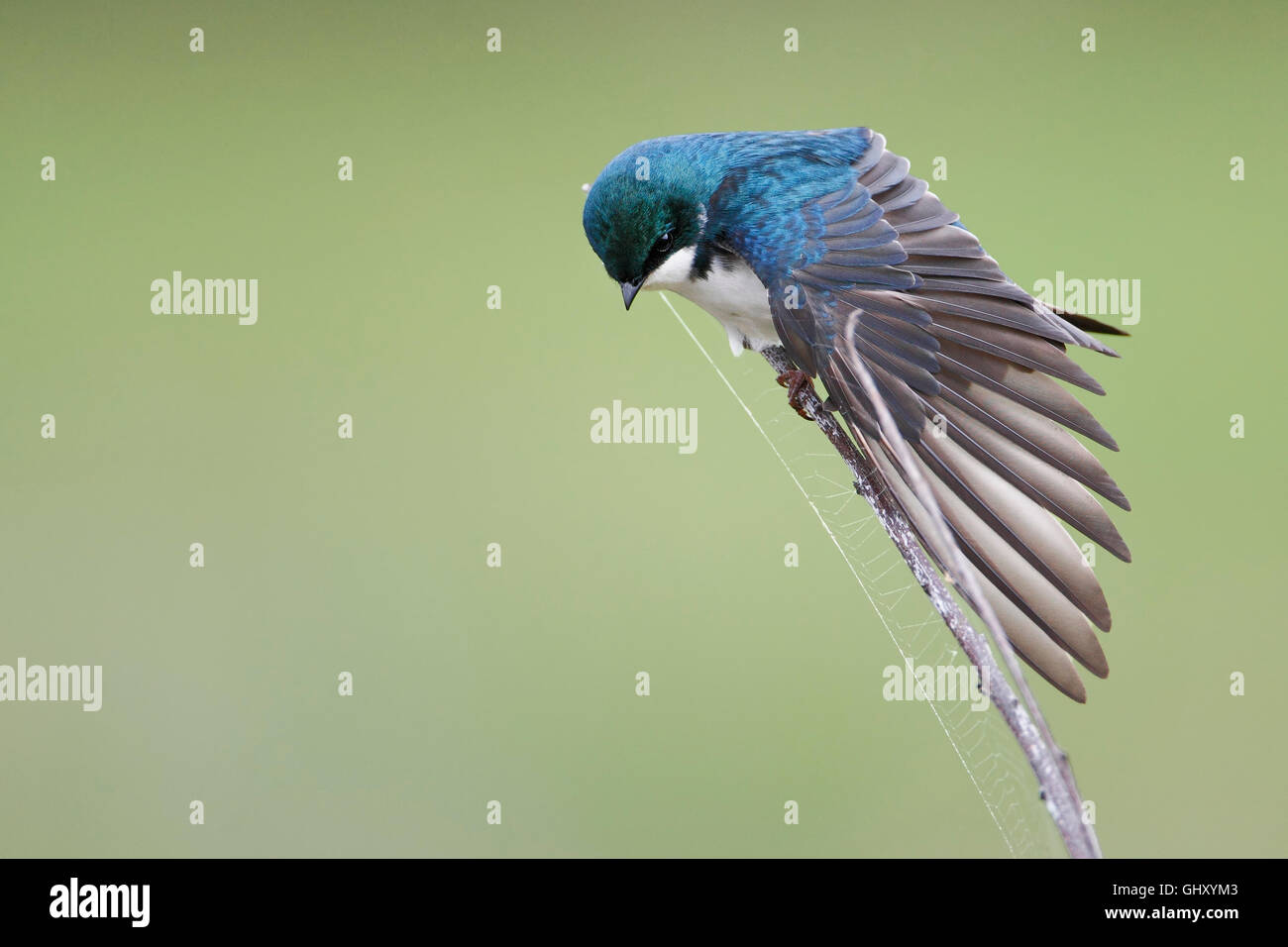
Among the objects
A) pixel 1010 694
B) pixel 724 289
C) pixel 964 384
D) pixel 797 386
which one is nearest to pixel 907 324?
pixel 964 384

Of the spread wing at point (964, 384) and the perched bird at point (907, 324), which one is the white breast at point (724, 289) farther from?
the spread wing at point (964, 384)

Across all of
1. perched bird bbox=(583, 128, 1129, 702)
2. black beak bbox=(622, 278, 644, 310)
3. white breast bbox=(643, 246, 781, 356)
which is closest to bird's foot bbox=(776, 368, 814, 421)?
perched bird bbox=(583, 128, 1129, 702)

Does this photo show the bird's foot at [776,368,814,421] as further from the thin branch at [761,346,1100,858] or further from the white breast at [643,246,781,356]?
the thin branch at [761,346,1100,858]

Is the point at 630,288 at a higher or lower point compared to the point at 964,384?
higher

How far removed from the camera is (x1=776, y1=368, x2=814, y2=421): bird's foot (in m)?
2.35

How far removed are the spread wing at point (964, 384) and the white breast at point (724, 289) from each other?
17cm

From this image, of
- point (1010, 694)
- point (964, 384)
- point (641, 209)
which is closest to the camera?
point (1010, 694)

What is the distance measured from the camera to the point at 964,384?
2139mm

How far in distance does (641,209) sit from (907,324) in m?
0.51

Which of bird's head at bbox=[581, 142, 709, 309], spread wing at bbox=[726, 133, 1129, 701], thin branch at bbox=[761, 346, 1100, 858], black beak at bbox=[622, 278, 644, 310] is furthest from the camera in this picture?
black beak at bbox=[622, 278, 644, 310]

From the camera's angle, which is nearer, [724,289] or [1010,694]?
[1010,694]

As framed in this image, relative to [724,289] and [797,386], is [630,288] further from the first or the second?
[797,386]

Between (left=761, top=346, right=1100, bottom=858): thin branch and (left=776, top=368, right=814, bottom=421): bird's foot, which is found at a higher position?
(left=776, top=368, right=814, bottom=421): bird's foot

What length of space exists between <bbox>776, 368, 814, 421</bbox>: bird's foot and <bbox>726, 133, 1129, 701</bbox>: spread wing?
5.8 inches
